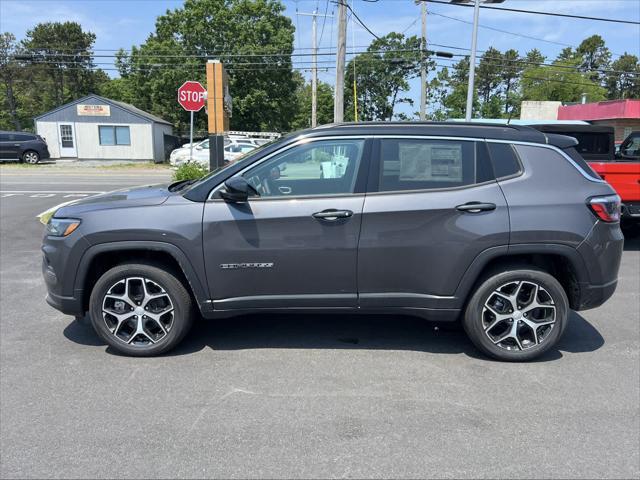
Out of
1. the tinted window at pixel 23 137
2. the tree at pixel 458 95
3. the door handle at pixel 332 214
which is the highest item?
the tree at pixel 458 95

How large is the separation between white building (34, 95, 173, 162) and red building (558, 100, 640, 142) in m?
30.1

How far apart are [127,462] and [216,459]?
1.60 ft

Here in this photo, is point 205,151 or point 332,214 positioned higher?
point 205,151

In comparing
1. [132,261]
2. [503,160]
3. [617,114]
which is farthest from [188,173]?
[617,114]

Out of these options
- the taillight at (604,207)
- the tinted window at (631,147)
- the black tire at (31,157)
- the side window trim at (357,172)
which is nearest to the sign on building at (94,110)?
→ the black tire at (31,157)

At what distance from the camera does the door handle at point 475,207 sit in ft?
12.5

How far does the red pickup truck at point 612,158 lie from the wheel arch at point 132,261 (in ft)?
19.9

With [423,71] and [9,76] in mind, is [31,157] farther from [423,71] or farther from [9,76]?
[9,76]

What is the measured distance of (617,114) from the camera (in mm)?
35562

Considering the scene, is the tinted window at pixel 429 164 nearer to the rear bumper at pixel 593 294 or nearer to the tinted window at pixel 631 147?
the rear bumper at pixel 593 294

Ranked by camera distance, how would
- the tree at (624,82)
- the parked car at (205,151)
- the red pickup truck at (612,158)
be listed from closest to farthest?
the red pickup truck at (612,158) → the parked car at (205,151) → the tree at (624,82)

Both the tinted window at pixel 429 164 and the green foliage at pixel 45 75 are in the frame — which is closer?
the tinted window at pixel 429 164

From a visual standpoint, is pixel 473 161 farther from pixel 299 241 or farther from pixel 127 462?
pixel 127 462

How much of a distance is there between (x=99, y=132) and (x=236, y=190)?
3283cm
